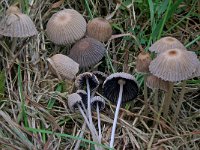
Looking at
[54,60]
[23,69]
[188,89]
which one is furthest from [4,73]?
[188,89]

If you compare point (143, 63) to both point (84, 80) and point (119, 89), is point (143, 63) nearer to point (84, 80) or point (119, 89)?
point (119, 89)

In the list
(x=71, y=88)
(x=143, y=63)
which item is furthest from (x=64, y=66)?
(x=143, y=63)

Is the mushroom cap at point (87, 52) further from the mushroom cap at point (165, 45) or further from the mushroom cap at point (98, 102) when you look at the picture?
the mushroom cap at point (165, 45)

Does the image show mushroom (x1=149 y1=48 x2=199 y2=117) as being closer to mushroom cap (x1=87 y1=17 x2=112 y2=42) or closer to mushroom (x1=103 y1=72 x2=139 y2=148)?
mushroom (x1=103 y1=72 x2=139 y2=148)

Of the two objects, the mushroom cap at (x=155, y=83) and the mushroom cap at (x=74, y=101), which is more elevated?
the mushroom cap at (x=155, y=83)

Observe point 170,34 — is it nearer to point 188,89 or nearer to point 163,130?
point 188,89

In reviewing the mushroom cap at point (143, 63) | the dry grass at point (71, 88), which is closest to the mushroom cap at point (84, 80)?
the dry grass at point (71, 88)

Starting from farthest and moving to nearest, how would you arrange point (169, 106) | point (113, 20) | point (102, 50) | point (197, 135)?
point (113, 20)
point (102, 50)
point (169, 106)
point (197, 135)
